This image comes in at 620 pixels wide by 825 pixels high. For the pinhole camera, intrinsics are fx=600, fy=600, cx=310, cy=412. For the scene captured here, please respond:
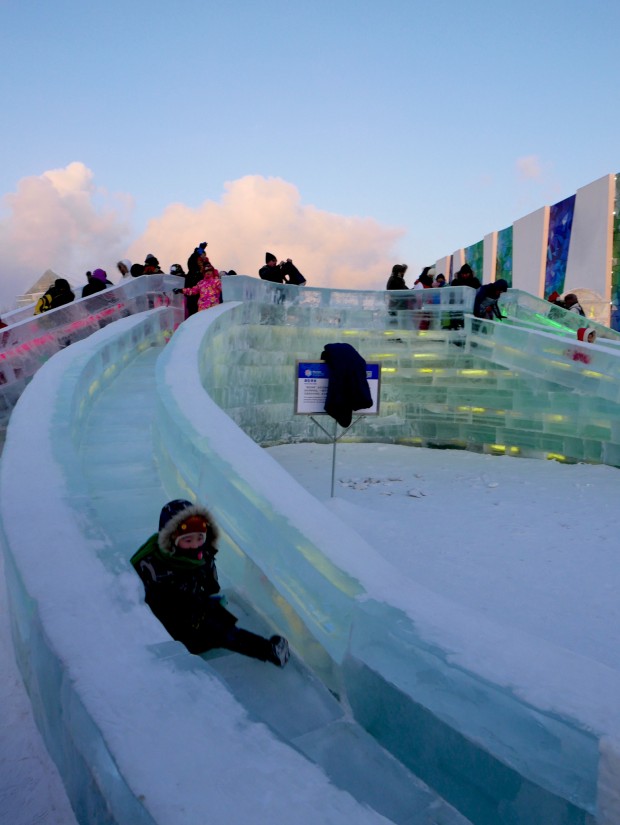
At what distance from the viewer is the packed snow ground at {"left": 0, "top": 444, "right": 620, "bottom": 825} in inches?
89.7

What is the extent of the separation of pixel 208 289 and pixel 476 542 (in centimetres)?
551

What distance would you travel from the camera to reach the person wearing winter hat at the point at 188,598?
255cm

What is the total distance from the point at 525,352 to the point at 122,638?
9718 millimetres

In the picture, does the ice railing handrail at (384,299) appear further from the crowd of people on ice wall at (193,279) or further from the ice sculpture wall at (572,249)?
the ice sculpture wall at (572,249)

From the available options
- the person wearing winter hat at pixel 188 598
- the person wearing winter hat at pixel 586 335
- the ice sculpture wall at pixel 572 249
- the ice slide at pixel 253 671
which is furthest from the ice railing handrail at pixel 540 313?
the ice sculpture wall at pixel 572 249

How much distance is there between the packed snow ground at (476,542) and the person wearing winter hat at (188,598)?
2.12 ft

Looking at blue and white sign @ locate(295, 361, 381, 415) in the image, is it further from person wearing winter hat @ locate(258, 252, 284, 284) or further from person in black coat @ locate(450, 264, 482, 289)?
person in black coat @ locate(450, 264, 482, 289)

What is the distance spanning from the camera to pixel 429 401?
1196 cm

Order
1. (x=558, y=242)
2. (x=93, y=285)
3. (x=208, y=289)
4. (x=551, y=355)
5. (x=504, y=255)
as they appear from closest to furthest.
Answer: (x=208, y=289) < (x=551, y=355) < (x=93, y=285) < (x=558, y=242) < (x=504, y=255)

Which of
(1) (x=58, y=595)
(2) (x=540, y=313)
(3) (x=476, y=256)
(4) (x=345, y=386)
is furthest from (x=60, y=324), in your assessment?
(3) (x=476, y=256)

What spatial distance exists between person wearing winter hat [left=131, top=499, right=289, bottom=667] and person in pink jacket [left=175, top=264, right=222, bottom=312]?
706cm

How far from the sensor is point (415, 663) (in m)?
2.07

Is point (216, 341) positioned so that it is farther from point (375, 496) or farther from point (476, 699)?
point (476, 699)

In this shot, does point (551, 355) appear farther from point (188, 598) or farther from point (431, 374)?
point (188, 598)
